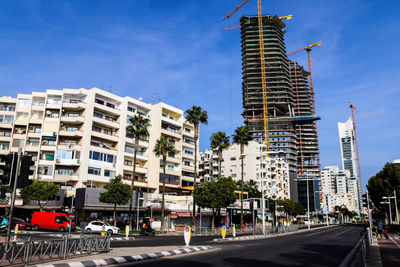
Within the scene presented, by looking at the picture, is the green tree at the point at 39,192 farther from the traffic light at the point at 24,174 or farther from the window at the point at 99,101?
the traffic light at the point at 24,174

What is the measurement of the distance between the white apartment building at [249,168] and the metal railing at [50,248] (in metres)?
91.4

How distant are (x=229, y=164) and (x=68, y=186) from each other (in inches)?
2671

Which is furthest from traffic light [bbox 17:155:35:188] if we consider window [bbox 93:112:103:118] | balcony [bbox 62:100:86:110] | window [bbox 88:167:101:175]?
window [bbox 93:112:103:118]

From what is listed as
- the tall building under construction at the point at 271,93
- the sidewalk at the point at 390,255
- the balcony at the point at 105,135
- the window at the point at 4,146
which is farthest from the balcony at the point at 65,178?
the tall building under construction at the point at 271,93

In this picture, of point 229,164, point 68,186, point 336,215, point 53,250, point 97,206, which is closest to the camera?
point 53,250

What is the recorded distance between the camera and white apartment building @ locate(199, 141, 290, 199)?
109 metres

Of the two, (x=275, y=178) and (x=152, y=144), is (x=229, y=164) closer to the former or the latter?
(x=275, y=178)

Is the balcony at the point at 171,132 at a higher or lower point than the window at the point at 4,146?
higher

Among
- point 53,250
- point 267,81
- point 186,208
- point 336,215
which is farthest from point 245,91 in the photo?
point 53,250

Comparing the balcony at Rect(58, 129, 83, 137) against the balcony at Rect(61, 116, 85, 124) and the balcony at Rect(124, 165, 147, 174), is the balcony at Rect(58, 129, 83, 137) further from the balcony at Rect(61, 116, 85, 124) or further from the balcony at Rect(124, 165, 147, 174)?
the balcony at Rect(124, 165, 147, 174)

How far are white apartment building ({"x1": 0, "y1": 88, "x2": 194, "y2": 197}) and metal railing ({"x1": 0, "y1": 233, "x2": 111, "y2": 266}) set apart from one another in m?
39.1

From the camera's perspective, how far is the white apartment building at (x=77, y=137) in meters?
55.2

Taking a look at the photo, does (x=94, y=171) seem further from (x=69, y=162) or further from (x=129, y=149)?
(x=129, y=149)

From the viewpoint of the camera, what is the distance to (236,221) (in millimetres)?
69500
